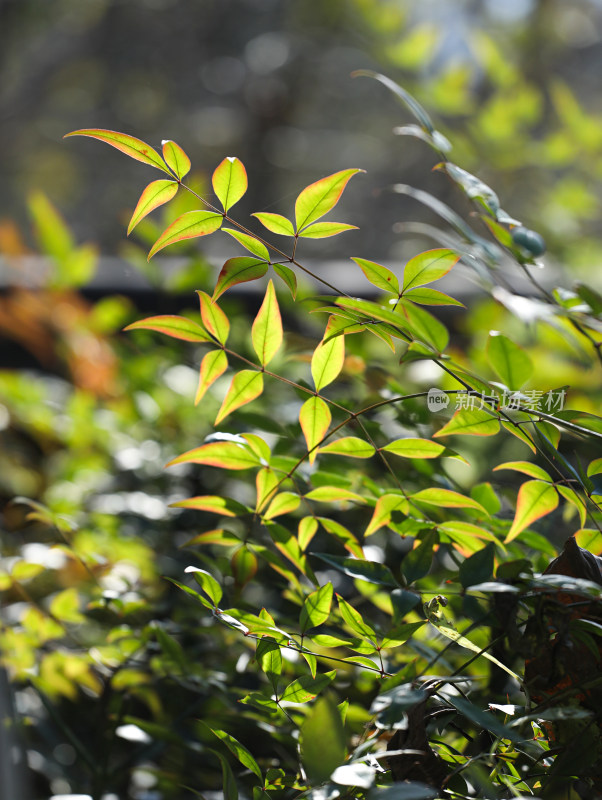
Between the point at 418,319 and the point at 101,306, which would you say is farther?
the point at 101,306

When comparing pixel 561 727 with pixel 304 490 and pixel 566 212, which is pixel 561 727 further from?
pixel 566 212

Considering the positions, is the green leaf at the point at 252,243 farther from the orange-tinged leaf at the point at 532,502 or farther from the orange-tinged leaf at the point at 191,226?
the orange-tinged leaf at the point at 532,502

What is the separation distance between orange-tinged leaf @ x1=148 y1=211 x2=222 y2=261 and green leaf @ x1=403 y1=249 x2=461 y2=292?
78 mm

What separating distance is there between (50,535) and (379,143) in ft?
16.7

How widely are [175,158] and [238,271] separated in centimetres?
5

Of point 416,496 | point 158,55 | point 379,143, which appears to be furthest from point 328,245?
point 416,496

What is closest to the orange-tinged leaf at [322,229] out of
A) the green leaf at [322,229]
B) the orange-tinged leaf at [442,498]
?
the green leaf at [322,229]

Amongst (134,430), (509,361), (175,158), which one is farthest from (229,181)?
(134,430)

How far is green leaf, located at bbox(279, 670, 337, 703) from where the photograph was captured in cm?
25

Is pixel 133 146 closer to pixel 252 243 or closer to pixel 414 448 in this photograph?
pixel 252 243

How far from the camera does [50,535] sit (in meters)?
0.68

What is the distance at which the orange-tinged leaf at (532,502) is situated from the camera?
0.27 metres

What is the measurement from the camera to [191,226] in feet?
0.87

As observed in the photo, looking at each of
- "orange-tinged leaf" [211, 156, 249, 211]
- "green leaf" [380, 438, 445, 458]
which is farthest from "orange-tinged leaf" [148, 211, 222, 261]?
"green leaf" [380, 438, 445, 458]
